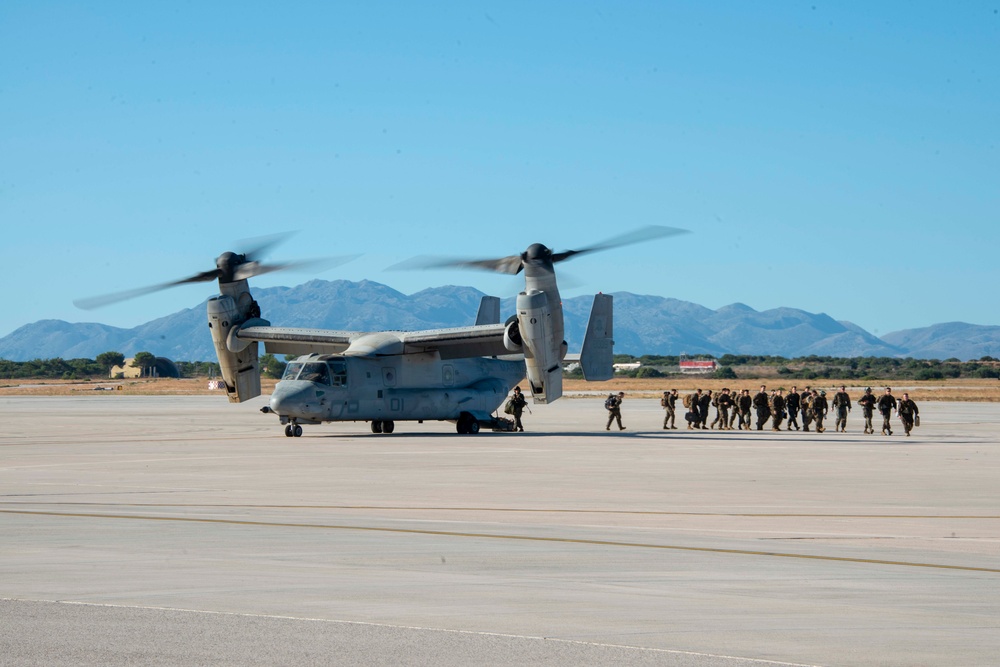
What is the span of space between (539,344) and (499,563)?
A: 70.6ft

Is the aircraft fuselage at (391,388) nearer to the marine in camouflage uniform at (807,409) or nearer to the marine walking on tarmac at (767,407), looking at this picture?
the marine walking on tarmac at (767,407)

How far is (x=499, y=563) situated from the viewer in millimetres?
10852

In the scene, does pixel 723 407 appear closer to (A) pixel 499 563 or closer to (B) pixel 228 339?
(B) pixel 228 339

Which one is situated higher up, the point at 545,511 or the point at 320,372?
the point at 320,372

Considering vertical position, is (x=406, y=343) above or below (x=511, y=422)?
above

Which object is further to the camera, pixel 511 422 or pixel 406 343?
pixel 511 422

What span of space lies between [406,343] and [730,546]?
2522cm

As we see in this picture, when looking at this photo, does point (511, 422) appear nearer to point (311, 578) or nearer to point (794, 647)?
point (311, 578)

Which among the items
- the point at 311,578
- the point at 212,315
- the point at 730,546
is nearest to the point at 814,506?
the point at 730,546

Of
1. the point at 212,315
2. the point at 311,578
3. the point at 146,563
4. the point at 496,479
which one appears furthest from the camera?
the point at 212,315

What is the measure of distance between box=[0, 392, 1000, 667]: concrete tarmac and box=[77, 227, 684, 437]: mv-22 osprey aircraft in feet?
28.7

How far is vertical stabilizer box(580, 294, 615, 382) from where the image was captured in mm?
36938

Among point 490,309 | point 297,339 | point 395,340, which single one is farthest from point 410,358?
point 490,309

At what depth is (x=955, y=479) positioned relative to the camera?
68.0ft
